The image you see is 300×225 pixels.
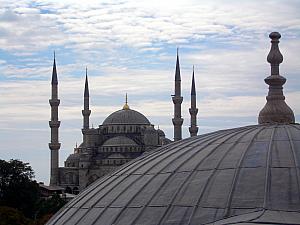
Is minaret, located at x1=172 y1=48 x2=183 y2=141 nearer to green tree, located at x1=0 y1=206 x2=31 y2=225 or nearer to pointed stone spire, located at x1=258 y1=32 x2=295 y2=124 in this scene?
green tree, located at x1=0 y1=206 x2=31 y2=225

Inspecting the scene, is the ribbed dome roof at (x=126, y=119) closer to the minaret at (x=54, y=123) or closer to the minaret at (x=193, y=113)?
the minaret at (x=193, y=113)

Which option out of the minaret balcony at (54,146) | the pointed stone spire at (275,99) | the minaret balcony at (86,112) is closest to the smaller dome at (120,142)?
the minaret balcony at (86,112)

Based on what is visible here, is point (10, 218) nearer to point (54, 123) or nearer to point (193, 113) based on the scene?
point (54, 123)

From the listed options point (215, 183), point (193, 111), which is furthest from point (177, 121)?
point (215, 183)

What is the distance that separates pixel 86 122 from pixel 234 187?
270ft

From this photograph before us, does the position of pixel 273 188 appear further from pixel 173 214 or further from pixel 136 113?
pixel 136 113

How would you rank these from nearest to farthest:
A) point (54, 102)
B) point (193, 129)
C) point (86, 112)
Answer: point (54, 102) < point (193, 129) < point (86, 112)

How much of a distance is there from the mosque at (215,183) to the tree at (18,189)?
45199 millimetres

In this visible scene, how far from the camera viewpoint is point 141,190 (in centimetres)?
909

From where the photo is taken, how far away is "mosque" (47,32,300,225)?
7992 mm

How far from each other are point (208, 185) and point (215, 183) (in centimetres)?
8

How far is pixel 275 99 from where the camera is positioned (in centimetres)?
1069

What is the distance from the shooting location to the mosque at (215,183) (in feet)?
26.2

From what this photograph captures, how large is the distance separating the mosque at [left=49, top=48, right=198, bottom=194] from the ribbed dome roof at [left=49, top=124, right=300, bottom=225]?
2792 inches
